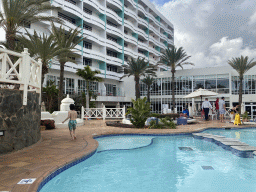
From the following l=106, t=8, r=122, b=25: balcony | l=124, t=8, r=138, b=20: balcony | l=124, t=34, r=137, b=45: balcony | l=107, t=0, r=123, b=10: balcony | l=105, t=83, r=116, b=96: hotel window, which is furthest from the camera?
l=124, t=8, r=138, b=20: balcony

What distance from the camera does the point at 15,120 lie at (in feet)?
18.7

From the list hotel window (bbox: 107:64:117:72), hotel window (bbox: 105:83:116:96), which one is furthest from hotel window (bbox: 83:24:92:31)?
hotel window (bbox: 105:83:116:96)

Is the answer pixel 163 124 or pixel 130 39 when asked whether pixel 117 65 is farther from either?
pixel 163 124

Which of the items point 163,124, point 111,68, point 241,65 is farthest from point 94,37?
point 163,124

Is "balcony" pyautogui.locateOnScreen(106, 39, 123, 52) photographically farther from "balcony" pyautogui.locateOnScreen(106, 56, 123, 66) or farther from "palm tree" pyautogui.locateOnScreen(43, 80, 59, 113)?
"palm tree" pyautogui.locateOnScreen(43, 80, 59, 113)

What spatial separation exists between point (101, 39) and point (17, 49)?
2254 cm

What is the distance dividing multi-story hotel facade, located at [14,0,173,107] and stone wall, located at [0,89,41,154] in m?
20.5

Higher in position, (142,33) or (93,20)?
(142,33)

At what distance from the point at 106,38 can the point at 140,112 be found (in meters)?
29.4

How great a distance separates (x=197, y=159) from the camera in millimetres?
6379

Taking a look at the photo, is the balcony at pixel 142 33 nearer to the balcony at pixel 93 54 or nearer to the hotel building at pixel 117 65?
the hotel building at pixel 117 65

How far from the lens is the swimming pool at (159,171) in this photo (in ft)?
14.1

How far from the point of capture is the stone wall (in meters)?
5.36

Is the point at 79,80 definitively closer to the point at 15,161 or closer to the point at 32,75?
the point at 32,75
